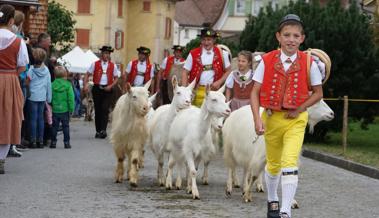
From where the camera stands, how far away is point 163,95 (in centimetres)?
1958

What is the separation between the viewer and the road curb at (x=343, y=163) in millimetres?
15431

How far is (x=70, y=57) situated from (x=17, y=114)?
3015 cm

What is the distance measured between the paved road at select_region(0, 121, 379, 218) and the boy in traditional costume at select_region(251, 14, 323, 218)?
3.63 ft

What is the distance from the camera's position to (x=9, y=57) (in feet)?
40.2

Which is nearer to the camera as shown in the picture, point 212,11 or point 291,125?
point 291,125

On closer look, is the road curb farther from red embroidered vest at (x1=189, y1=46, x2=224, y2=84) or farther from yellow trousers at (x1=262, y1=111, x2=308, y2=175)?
yellow trousers at (x1=262, y1=111, x2=308, y2=175)

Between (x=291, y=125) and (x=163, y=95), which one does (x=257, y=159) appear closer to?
(x=291, y=125)

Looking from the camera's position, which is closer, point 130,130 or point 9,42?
point 9,42

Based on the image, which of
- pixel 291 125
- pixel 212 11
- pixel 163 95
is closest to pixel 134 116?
pixel 291 125

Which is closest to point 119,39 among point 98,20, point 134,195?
point 98,20

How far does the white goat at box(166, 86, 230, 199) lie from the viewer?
11500 millimetres

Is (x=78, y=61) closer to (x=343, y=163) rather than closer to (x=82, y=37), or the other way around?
(x=343, y=163)

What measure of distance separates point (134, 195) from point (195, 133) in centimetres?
108

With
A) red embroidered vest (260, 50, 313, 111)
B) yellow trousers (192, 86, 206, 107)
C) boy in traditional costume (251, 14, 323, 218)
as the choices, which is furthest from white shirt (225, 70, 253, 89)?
red embroidered vest (260, 50, 313, 111)
